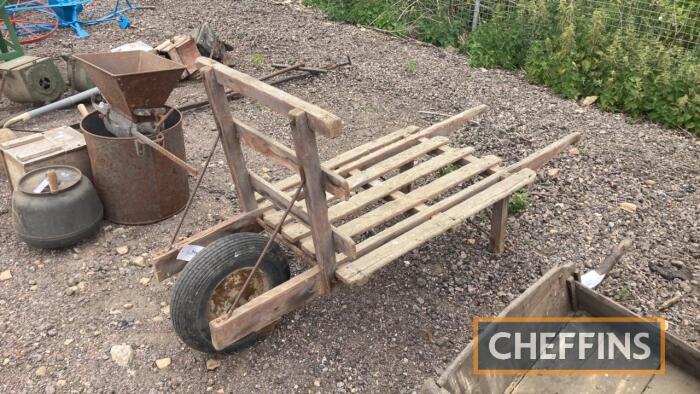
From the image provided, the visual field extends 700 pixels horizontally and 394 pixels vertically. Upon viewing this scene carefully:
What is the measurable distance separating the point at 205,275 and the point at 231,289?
214mm

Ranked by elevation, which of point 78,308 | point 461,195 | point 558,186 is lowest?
point 558,186

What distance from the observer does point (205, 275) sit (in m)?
2.79

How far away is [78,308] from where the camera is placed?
11.6 ft

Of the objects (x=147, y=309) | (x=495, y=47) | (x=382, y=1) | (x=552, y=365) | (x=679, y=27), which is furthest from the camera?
(x=382, y=1)

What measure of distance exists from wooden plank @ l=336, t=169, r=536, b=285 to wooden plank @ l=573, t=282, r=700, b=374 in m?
0.76

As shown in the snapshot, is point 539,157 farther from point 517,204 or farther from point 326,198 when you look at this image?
point 326,198

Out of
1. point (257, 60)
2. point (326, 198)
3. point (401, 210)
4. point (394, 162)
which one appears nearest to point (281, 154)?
point (326, 198)

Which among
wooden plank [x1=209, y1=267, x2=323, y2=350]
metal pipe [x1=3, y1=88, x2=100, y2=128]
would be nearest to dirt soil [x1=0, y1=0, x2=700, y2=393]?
metal pipe [x1=3, y1=88, x2=100, y2=128]

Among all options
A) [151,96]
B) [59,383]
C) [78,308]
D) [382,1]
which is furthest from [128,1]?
[59,383]

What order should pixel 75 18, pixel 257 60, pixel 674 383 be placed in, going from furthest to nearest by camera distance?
pixel 75 18, pixel 257 60, pixel 674 383

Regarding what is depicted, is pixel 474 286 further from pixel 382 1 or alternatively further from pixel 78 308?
pixel 382 1

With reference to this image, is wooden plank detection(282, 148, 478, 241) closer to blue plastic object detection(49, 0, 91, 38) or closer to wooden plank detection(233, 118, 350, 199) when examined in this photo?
wooden plank detection(233, 118, 350, 199)

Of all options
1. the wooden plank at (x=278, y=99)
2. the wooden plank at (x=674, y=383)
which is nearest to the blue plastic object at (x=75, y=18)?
the wooden plank at (x=278, y=99)

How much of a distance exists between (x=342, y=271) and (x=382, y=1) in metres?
6.64
